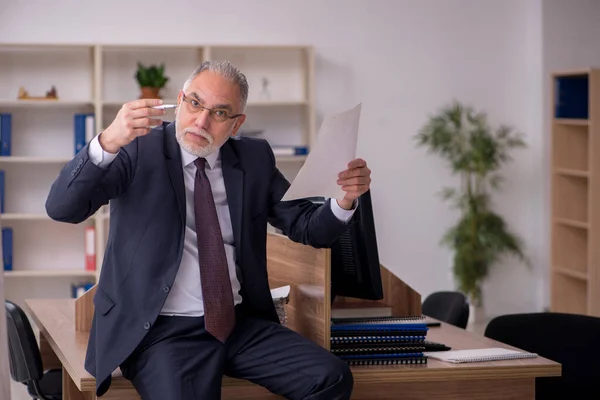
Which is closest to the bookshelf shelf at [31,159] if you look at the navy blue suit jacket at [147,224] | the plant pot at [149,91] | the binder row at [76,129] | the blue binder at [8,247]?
the binder row at [76,129]

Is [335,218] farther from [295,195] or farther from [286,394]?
[286,394]

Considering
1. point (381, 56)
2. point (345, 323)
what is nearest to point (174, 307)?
point (345, 323)

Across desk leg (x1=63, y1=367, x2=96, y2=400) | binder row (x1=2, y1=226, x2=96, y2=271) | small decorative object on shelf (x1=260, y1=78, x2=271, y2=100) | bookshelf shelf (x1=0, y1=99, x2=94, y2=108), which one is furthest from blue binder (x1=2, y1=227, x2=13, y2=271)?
desk leg (x1=63, y1=367, x2=96, y2=400)

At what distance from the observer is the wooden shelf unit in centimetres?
692

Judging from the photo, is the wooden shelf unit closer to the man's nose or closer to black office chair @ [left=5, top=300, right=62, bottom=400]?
black office chair @ [left=5, top=300, right=62, bottom=400]

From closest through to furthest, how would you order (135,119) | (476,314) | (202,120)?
1. (135,119)
2. (202,120)
3. (476,314)

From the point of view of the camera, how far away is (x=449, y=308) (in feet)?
12.6

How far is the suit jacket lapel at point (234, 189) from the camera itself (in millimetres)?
2676

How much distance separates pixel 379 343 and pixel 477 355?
11.9 inches

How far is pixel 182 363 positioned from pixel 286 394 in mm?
309

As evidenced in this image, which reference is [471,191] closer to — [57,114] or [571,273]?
[571,273]

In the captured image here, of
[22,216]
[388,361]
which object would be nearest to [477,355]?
[388,361]

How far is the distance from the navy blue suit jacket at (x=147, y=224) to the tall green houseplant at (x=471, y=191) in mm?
4983

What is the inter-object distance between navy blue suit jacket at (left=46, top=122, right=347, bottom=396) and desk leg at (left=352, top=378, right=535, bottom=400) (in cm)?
37
